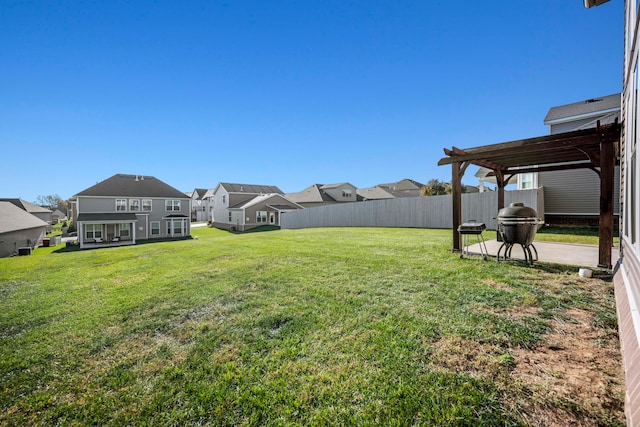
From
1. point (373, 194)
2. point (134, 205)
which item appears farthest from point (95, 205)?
point (373, 194)

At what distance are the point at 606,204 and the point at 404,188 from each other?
137 ft

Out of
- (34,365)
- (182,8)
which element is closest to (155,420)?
(34,365)

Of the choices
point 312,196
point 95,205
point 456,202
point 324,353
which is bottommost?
point 324,353

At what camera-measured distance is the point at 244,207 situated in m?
32.3

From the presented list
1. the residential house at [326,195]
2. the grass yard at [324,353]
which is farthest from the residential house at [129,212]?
the grass yard at [324,353]

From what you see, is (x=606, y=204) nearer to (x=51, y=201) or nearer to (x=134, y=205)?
(x=134, y=205)

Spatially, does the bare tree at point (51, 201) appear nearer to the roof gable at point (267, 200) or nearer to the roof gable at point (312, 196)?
the roof gable at point (267, 200)

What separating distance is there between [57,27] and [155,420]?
44.4ft

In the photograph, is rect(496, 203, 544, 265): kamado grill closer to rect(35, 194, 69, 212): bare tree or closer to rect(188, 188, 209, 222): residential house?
rect(188, 188, 209, 222): residential house

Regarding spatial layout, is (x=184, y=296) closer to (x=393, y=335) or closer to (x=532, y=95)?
(x=393, y=335)

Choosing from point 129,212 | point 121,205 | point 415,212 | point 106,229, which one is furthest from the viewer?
point 129,212

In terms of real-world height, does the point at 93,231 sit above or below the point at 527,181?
below

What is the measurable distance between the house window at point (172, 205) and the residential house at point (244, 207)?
683 cm

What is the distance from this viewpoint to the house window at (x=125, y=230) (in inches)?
1025
